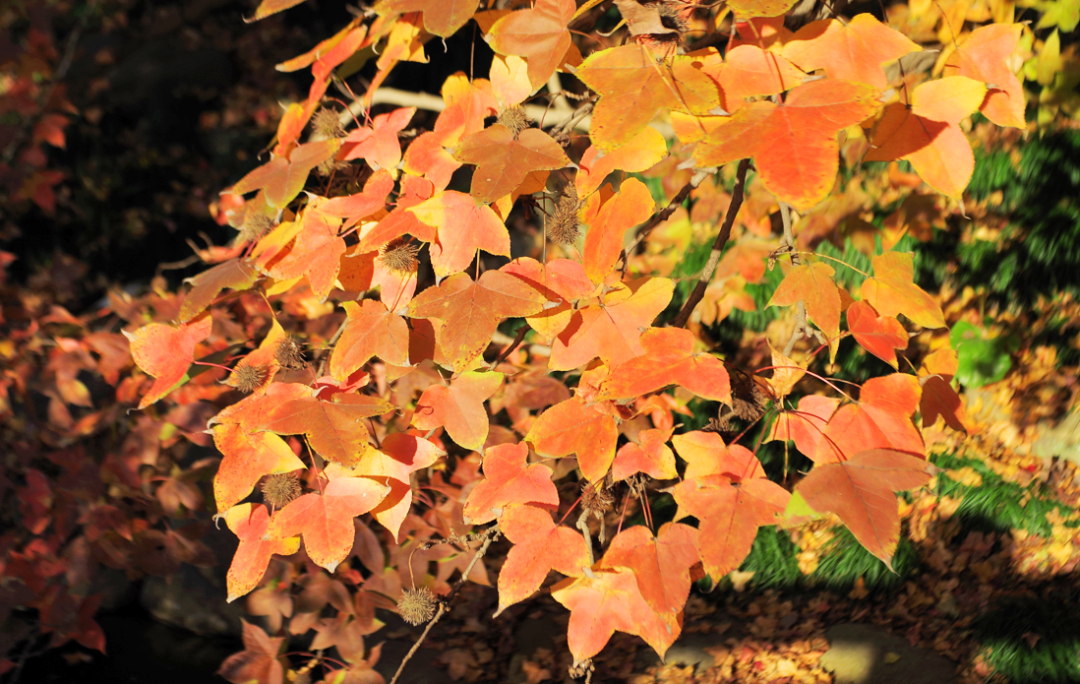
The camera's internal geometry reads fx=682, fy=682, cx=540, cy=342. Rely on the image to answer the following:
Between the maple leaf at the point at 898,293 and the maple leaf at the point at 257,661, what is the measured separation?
155 centimetres

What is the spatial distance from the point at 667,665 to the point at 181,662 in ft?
6.10

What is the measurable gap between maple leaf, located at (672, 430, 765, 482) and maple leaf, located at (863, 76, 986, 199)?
0.40 m

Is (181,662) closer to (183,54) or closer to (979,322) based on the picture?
(979,322)

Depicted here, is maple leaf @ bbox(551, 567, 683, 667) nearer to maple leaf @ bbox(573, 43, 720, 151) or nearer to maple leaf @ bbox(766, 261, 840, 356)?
maple leaf @ bbox(766, 261, 840, 356)

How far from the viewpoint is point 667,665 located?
89.4 inches

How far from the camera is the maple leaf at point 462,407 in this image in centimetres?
97

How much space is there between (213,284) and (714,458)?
29.6 inches

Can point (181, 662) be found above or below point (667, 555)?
below

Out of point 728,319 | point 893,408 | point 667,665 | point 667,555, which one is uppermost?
point 893,408

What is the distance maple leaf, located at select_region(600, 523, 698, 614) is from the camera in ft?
2.78

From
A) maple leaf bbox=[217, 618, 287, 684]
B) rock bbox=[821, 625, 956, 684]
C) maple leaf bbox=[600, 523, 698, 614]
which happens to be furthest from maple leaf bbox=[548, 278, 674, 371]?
rock bbox=[821, 625, 956, 684]

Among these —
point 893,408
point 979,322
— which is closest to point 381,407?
point 893,408

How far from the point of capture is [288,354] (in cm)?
104

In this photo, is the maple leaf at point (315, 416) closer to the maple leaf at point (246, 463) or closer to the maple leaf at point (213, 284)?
the maple leaf at point (246, 463)
